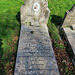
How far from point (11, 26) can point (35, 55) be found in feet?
8.91

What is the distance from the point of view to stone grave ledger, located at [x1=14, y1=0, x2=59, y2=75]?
2977mm

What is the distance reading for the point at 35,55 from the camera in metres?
3.39

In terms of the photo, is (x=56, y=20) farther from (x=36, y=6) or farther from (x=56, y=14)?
(x=36, y=6)

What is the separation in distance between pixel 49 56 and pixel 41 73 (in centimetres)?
82

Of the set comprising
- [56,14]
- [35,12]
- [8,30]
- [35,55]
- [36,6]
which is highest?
[36,6]

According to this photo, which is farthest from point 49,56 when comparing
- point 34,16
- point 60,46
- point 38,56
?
point 34,16

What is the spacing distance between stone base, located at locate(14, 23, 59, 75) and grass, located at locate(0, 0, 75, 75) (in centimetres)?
60

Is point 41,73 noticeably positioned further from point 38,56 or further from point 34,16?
point 34,16

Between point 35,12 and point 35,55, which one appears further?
point 35,12

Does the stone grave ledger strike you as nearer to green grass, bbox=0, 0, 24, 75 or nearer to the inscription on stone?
the inscription on stone

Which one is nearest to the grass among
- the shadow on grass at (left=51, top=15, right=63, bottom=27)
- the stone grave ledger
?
the shadow on grass at (left=51, top=15, right=63, bottom=27)

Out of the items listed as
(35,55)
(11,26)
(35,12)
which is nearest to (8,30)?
(11,26)

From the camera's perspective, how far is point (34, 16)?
4836mm

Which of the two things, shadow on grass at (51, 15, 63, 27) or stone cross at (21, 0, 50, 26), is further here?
shadow on grass at (51, 15, 63, 27)
